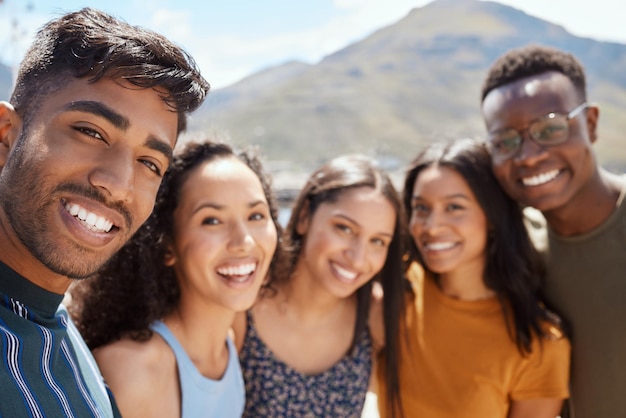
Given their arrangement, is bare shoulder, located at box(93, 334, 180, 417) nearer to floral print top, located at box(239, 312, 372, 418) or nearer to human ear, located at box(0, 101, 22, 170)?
floral print top, located at box(239, 312, 372, 418)

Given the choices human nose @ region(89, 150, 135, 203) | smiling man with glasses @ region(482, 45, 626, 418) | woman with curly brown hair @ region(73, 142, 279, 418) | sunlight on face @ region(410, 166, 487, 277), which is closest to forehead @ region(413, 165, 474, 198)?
sunlight on face @ region(410, 166, 487, 277)

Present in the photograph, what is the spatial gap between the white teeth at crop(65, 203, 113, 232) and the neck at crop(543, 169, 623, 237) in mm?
2534

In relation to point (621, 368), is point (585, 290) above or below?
above

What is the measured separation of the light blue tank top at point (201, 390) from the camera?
2314 millimetres

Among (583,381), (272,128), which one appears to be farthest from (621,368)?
(272,128)

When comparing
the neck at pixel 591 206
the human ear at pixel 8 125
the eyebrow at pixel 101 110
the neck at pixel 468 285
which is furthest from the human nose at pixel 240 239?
the neck at pixel 591 206

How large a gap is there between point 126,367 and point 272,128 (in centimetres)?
11901

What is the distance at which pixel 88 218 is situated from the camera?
1.59 meters

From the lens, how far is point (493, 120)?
3.15 m

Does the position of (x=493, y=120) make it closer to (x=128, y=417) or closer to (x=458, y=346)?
(x=458, y=346)

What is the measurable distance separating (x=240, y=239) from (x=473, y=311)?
1.54 metres

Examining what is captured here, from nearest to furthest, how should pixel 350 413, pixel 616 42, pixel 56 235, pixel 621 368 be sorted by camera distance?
pixel 56 235 → pixel 621 368 → pixel 350 413 → pixel 616 42

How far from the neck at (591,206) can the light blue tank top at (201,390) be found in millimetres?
2066

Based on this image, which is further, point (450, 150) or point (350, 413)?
point (450, 150)
